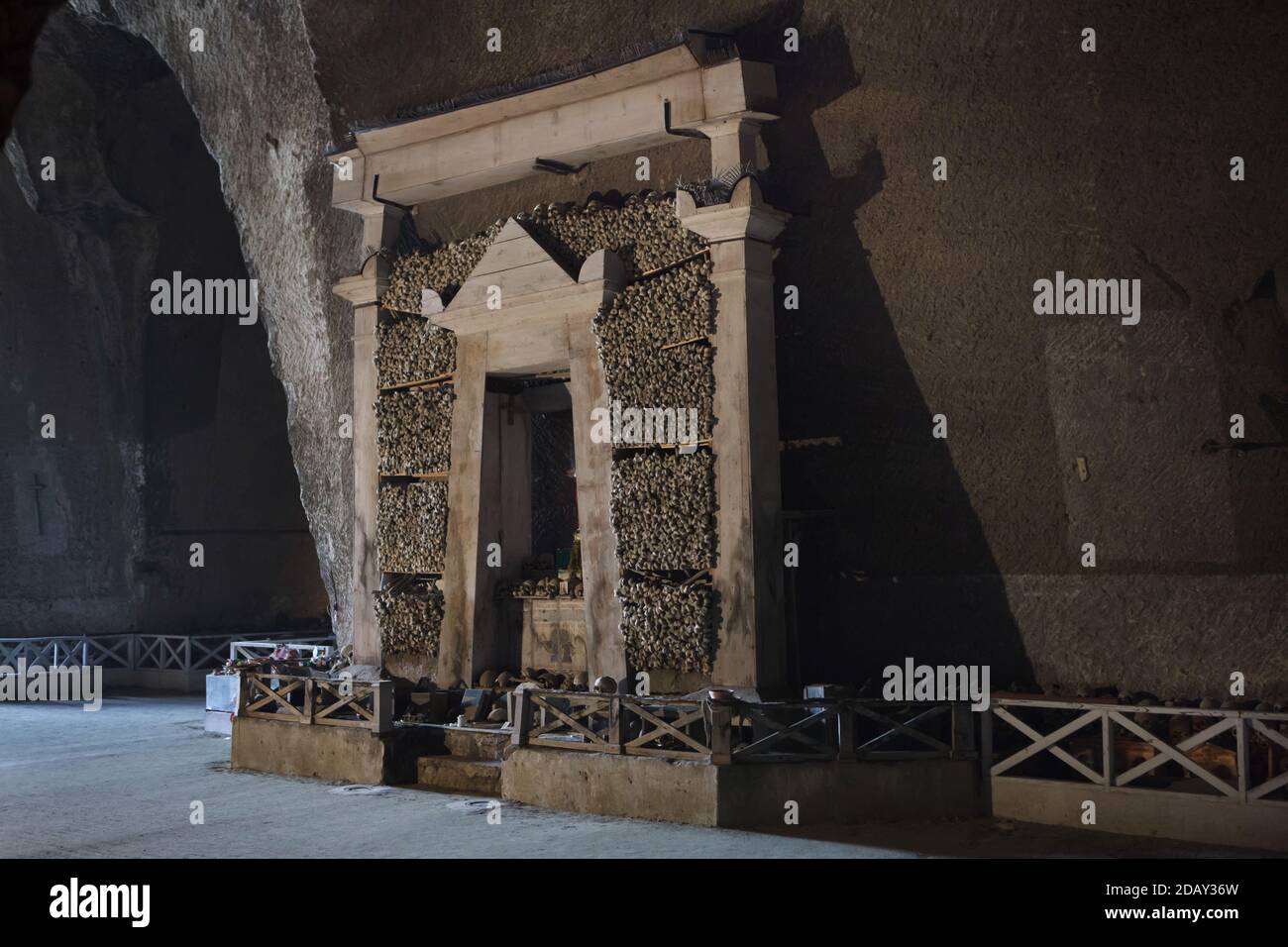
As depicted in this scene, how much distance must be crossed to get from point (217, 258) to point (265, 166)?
802 cm

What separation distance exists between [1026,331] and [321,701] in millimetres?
7241

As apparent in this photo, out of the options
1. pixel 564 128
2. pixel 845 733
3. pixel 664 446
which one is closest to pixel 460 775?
pixel 664 446

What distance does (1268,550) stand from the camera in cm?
909

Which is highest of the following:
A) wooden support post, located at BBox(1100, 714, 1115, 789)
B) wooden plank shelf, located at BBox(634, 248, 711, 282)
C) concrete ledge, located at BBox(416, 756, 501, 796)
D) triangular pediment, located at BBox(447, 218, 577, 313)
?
triangular pediment, located at BBox(447, 218, 577, 313)

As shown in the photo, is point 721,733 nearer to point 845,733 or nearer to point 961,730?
point 845,733

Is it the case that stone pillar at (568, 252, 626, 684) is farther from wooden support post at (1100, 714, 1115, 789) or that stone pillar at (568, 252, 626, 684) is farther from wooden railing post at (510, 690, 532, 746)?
wooden support post at (1100, 714, 1115, 789)

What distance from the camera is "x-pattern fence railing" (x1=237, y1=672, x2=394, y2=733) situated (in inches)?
457

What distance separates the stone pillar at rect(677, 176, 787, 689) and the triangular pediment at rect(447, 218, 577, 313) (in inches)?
64.6

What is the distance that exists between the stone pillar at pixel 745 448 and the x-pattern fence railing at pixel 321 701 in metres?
3.01

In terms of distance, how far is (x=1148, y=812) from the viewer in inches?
340

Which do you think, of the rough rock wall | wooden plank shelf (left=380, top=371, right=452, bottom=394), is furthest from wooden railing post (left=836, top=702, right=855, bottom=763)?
the rough rock wall

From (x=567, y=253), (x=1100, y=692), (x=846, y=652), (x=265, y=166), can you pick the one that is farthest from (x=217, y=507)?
(x=1100, y=692)

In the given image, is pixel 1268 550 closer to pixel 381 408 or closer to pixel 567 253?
pixel 567 253

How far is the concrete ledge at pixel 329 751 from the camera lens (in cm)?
1155
